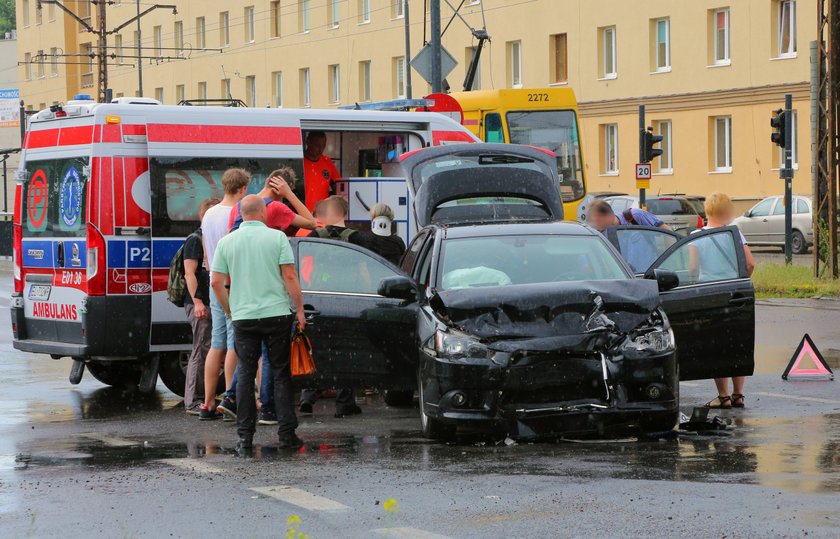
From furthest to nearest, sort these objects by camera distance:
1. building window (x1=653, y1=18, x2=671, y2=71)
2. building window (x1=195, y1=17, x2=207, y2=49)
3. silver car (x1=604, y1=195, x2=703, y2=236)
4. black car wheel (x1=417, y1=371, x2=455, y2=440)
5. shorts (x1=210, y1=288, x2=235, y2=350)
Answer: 1. building window (x1=195, y1=17, x2=207, y2=49)
2. building window (x1=653, y1=18, x2=671, y2=71)
3. silver car (x1=604, y1=195, x2=703, y2=236)
4. shorts (x1=210, y1=288, x2=235, y2=350)
5. black car wheel (x1=417, y1=371, x2=455, y2=440)

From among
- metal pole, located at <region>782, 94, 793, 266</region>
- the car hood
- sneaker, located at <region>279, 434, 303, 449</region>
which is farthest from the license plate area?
metal pole, located at <region>782, 94, 793, 266</region>

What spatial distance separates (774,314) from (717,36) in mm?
27274

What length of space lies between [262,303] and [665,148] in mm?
40548

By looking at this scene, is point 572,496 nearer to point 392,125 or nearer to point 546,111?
point 392,125

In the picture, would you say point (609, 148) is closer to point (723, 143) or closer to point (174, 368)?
point (723, 143)

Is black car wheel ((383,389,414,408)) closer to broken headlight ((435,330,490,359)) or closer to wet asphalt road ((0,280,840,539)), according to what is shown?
wet asphalt road ((0,280,840,539))

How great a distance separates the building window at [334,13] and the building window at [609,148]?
15663mm

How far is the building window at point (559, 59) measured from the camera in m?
52.1

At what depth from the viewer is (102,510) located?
765 centimetres

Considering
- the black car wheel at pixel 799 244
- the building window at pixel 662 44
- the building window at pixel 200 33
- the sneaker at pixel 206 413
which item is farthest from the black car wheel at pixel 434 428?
the building window at pixel 200 33

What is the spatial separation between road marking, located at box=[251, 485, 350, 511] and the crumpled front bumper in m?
1.68

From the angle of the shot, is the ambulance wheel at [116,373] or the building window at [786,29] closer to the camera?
the ambulance wheel at [116,373]

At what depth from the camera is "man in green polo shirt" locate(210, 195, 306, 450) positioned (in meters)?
9.92

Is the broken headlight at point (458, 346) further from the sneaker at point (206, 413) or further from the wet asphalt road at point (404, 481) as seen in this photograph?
the sneaker at point (206, 413)
